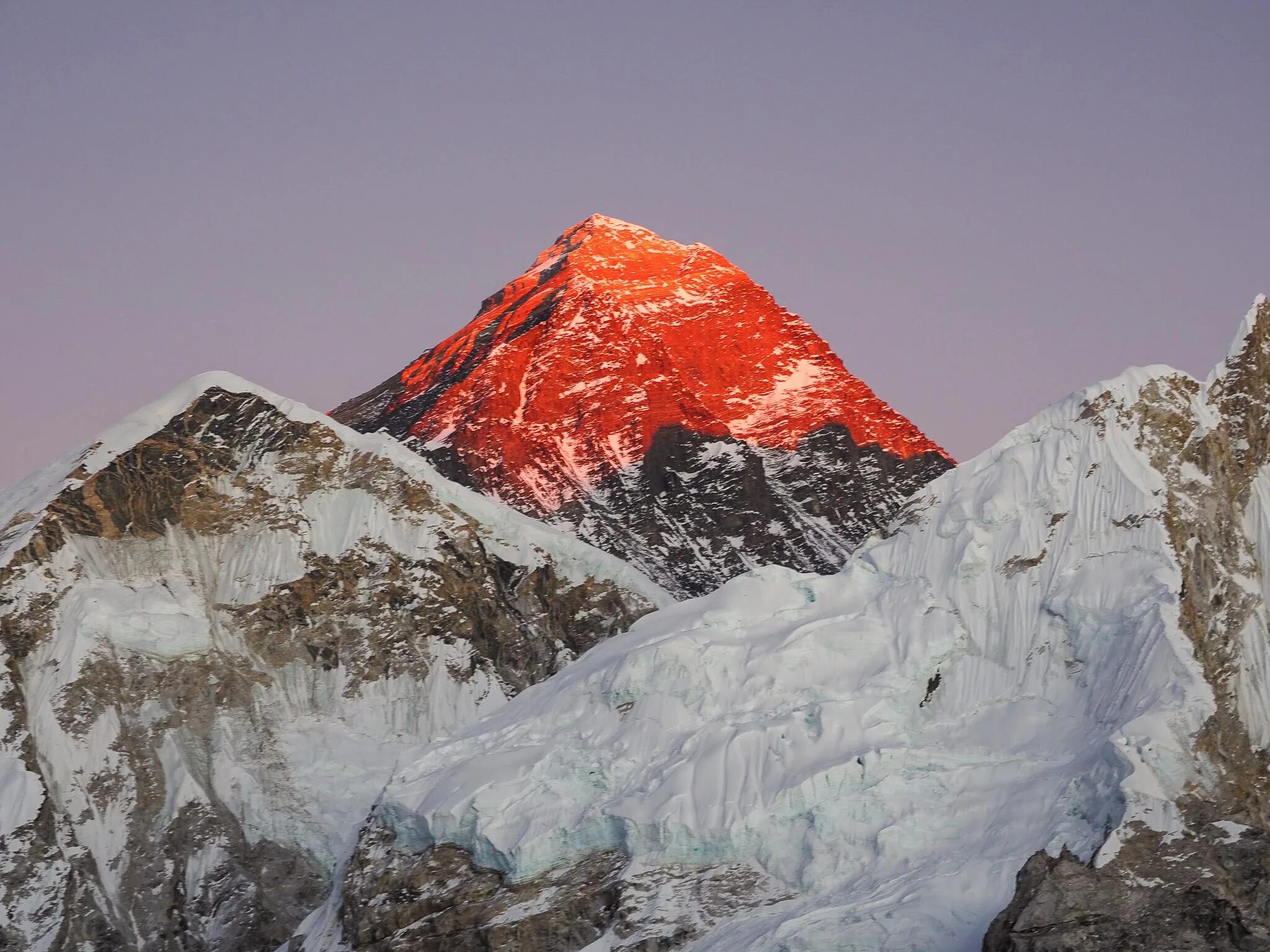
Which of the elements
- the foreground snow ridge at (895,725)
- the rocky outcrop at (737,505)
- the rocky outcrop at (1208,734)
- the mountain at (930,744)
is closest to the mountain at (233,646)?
the rocky outcrop at (737,505)

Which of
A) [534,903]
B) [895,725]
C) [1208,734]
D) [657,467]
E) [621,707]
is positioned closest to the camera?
[1208,734]

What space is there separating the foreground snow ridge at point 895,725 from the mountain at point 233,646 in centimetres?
2604

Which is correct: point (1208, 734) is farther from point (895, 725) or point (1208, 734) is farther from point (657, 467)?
point (657, 467)

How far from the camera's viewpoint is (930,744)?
109 m

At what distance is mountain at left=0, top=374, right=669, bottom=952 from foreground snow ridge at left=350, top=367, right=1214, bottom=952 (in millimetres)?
26036

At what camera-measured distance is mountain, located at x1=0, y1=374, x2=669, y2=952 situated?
13900 cm

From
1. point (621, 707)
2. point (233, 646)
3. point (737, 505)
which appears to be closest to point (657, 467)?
point (737, 505)

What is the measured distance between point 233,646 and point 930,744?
5664 centimetres

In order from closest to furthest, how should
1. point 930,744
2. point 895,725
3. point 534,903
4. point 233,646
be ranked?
point 534,903, point 930,744, point 895,725, point 233,646

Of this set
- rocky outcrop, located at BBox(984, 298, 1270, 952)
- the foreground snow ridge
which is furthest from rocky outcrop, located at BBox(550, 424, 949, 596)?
rocky outcrop, located at BBox(984, 298, 1270, 952)

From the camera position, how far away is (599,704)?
381 feet

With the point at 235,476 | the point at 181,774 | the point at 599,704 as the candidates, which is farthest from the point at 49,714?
the point at 599,704

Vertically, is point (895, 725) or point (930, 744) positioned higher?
point (895, 725)

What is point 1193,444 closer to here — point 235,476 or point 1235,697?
point 1235,697
